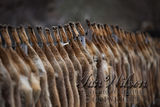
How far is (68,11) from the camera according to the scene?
7820 millimetres

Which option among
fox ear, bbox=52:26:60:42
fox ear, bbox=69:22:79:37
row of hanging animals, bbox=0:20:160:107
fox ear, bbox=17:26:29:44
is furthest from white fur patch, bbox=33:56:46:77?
fox ear, bbox=69:22:79:37

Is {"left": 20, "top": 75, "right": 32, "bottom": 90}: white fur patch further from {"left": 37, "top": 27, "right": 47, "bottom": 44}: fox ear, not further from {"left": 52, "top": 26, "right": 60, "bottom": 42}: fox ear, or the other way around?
{"left": 52, "top": 26, "right": 60, "bottom": 42}: fox ear

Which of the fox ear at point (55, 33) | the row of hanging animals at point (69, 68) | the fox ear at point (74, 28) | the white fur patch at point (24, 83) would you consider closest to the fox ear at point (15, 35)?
the row of hanging animals at point (69, 68)

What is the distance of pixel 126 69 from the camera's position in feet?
11.0

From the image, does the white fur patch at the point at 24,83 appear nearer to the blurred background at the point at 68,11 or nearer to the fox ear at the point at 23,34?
the fox ear at the point at 23,34

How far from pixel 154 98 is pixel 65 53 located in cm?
269

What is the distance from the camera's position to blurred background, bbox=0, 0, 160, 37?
762cm

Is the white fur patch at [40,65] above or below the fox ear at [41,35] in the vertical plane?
below

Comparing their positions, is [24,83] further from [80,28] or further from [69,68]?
[80,28]

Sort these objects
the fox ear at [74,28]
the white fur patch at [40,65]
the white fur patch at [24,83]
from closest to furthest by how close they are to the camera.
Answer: the white fur patch at [24,83], the white fur patch at [40,65], the fox ear at [74,28]

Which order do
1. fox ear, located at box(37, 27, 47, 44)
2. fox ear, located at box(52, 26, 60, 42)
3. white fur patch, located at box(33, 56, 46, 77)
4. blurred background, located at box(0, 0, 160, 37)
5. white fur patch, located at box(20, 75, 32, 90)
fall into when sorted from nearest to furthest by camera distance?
white fur patch, located at box(20, 75, 32, 90), white fur patch, located at box(33, 56, 46, 77), fox ear, located at box(37, 27, 47, 44), fox ear, located at box(52, 26, 60, 42), blurred background, located at box(0, 0, 160, 37)

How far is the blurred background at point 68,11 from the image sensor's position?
762 centimetres

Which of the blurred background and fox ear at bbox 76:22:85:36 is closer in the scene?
fox ear at bbox 76:22:85:36

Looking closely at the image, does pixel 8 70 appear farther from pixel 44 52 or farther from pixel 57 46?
pixel 57 46
